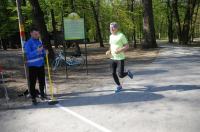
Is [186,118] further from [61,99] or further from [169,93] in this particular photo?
[61,99]

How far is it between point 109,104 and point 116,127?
6.66ft

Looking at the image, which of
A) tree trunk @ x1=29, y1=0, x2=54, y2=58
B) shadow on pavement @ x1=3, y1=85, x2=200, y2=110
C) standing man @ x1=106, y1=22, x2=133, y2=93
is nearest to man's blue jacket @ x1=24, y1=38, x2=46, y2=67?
shadow on pavement @ x1=3, y1=85, x2=200, y2=110

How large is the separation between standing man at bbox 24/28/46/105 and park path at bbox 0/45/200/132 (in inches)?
28.8

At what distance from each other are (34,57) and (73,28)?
4980mm

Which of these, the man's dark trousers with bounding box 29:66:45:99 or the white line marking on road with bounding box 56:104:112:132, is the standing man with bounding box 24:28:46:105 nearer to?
the man's dark trousers with bounding box 29:66:45:99

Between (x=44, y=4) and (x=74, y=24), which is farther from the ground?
(x=44, y=4)

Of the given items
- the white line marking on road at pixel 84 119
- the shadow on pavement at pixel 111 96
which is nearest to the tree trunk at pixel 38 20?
the shadow on pavement at pixel 111 96

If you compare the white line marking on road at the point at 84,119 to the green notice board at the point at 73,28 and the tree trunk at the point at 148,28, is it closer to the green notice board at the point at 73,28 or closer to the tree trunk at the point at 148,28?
the green notice board at the point at 73,28

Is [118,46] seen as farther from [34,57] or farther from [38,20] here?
[38,20]

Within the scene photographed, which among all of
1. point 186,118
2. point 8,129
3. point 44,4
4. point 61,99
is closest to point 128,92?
point 61,99

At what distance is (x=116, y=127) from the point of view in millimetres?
7078

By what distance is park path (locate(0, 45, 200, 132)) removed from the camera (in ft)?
23.5

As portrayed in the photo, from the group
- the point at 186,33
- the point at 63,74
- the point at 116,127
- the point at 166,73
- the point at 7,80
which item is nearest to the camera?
the point at 116,127

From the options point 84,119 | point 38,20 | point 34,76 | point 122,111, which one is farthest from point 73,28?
point 84,119
